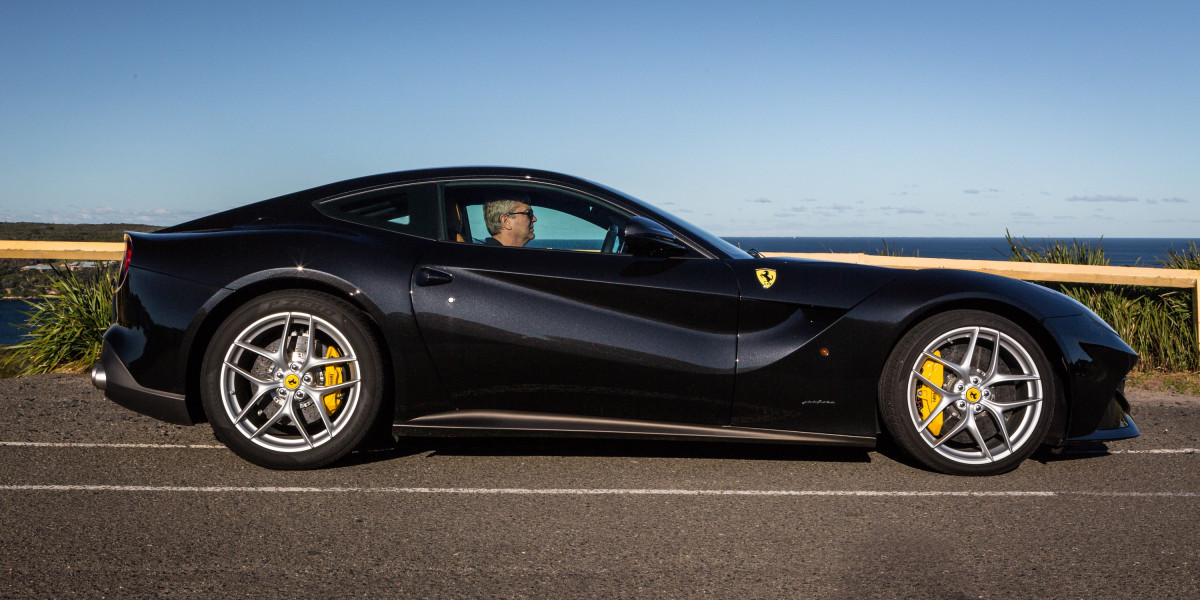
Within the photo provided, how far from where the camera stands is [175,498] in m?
3.57

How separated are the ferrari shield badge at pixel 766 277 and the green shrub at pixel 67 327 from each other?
561 cm

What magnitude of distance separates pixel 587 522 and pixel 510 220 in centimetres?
157

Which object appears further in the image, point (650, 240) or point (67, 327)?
point (67, 327)

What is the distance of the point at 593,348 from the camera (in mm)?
3885

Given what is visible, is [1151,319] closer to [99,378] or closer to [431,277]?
[431,277]

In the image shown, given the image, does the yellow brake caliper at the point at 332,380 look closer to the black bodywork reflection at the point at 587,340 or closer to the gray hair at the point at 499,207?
the black bodywork reflection at the point at 587,340

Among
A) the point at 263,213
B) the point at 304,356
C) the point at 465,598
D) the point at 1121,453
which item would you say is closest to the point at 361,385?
the point at 304,356

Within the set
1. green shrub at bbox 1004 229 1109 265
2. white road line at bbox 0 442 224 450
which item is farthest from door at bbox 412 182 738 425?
green shrub at bbox 1004 229 1109 265

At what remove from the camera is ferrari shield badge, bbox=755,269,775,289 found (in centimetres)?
399

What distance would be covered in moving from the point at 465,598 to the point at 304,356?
72.0 inches

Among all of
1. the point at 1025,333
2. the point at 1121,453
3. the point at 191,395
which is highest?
the point at 1025,333

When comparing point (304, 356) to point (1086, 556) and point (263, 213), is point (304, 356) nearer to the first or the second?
point (263, 213)

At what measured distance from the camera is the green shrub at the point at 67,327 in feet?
23.4

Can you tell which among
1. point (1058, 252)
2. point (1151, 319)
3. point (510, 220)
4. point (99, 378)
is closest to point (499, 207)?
point (510, 220)
